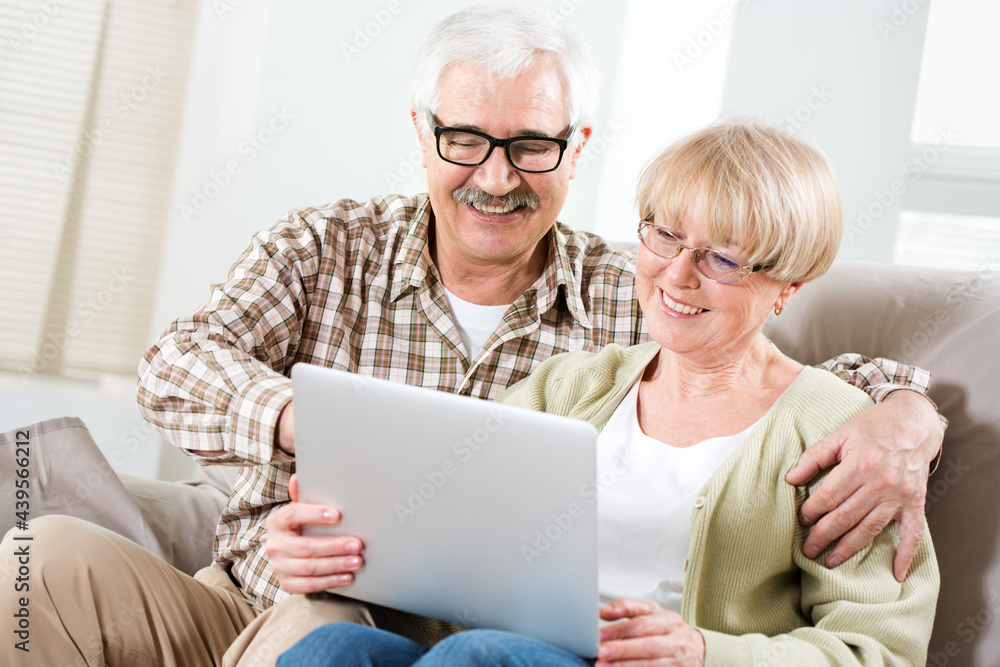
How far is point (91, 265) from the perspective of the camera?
253cm

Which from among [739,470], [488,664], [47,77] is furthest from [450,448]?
[47,77]

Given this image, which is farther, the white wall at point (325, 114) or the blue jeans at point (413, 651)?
the white wall at point (325, 114)

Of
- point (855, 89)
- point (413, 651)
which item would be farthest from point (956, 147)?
point (413, 651)

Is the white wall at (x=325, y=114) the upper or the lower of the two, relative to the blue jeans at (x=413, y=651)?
upper

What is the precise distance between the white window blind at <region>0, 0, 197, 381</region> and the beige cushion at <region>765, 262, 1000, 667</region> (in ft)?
6.29

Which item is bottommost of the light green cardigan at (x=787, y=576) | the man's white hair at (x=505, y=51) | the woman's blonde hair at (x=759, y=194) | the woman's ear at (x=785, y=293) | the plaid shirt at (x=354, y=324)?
the light green cardigan at (x=787, y=576)

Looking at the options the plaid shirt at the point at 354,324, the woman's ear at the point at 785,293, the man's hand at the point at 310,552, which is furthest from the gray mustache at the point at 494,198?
the man's hand at the point at 310,552

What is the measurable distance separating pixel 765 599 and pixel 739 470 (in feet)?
0.55

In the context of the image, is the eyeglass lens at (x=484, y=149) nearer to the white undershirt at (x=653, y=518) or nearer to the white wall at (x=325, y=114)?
the white undershirt at (x=653, y=518)

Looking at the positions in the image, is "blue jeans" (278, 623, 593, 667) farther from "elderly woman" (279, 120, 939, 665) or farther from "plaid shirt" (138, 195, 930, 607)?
"plaid shirt" (138, 195, 930, 607)

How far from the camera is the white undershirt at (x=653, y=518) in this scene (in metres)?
1.10

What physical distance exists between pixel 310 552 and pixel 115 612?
15.3 inches

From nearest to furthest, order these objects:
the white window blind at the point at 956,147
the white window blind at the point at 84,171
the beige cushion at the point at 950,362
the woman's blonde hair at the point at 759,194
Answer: the woman's blonde hair at the point at 759,194 → the beige cushion at the point at 950,362 → the white window blind at the point at 956,147 → the white window blind at the point at 84,171

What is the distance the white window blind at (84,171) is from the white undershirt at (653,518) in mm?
1919
